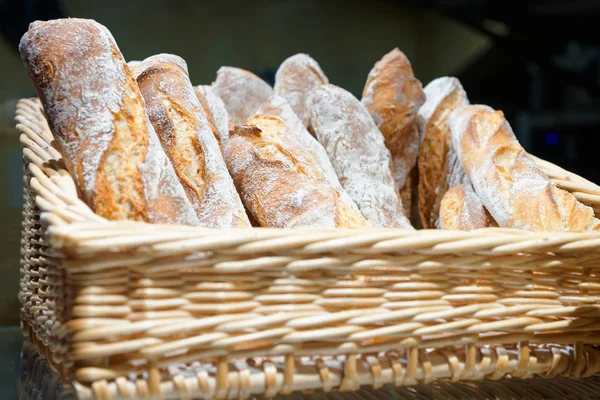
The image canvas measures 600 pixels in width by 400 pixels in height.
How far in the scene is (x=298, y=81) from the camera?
5.15 feet

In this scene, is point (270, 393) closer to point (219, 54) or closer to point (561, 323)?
point (561, 323)

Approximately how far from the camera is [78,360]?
0.75 m

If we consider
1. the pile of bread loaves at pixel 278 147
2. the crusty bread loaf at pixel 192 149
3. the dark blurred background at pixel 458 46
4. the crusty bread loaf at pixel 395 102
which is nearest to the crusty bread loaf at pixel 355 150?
the pile of bread loaves at pixel 278 147

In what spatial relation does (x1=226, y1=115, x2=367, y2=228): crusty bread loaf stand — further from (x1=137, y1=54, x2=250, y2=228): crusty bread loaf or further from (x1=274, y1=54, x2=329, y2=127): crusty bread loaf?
(x1=274, y1=54, x2=329, y2=127): crusty bread loaf

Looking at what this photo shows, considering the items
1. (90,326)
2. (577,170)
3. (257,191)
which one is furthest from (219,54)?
(90,326)

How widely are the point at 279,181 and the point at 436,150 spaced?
21.5 inches

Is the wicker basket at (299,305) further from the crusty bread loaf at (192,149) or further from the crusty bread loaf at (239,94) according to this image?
the crusty bread loaf at (239,94)

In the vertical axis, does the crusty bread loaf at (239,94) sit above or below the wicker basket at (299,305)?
above

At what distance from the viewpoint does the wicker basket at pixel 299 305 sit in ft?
2.44

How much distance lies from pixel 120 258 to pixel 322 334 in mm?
262

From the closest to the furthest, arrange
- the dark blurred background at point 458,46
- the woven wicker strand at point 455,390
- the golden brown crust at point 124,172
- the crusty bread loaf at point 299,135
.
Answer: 1. the golden brown crust at point 124,172
2. the woven wicker strand at point 455,390
3. the crusty bread loaf at point 299,135
4. the dark blurred background at point 458,46

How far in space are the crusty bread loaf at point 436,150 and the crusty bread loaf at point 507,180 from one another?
0.06 m

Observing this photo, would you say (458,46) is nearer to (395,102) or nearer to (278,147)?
(395,102)

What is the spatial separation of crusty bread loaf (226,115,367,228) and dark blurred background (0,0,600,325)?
609 mm
